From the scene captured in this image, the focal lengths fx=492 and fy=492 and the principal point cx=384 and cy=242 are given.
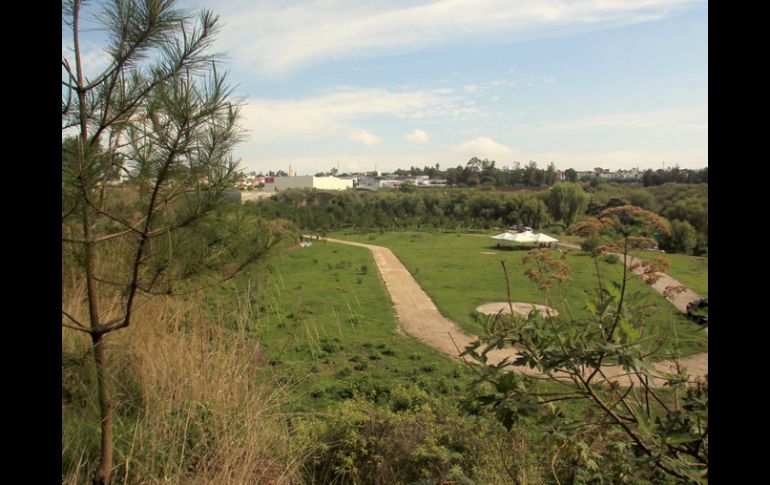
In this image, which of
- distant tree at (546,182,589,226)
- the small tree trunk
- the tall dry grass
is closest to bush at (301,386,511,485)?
the tall dry grass

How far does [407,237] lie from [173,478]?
3201cm

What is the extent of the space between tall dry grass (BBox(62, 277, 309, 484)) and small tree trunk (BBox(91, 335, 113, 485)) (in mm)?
69

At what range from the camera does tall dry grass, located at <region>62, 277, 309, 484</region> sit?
2.39 meters

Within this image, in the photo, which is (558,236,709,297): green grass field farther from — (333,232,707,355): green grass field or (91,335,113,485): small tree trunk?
(333,232,707,355): green grass field

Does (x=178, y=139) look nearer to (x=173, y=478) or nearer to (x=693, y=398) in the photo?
(x=173, y=478)

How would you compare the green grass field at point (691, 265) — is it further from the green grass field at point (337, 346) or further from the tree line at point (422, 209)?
the tree line at point (422, 209)

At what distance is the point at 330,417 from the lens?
3674mm

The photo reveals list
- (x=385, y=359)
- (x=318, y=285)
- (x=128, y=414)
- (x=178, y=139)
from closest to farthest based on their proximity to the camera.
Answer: (x=178, y=139) < (x=128, y=414) < (x=385, y=359) < (x=318, y=285)

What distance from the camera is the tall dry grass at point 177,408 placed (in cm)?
239
